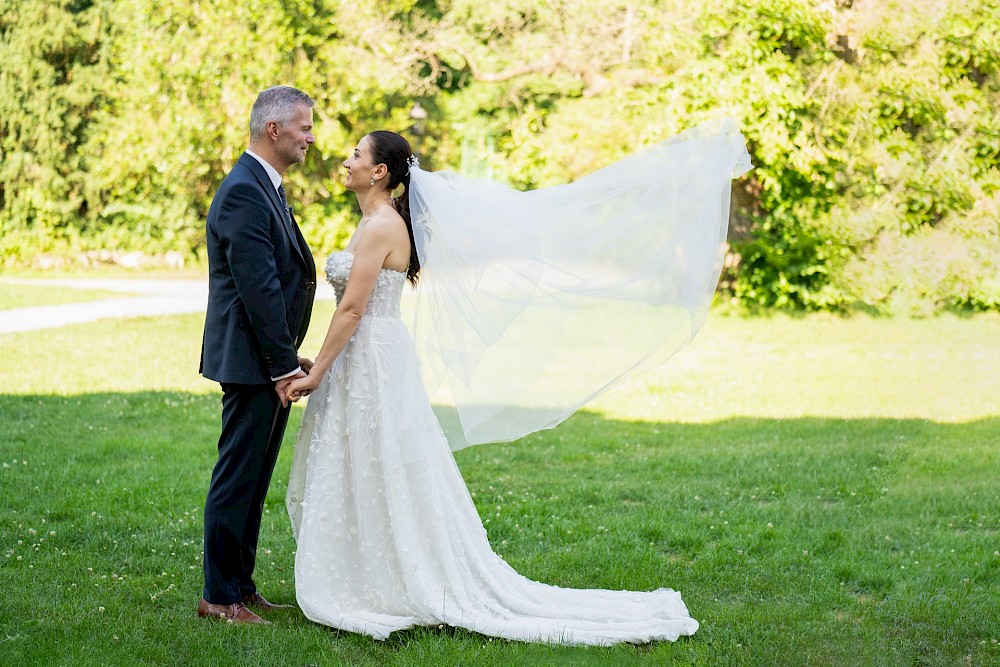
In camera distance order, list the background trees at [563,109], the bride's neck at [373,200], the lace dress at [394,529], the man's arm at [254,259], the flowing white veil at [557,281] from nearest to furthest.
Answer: the man's arm at [254,259], the lace dress at [394,529], the bride's neck at [373,200], the flowing white veil at [557,281], the background trees at [563,109]

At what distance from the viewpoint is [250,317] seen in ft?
14.9

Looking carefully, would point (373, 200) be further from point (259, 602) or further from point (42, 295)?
point (42, 295)

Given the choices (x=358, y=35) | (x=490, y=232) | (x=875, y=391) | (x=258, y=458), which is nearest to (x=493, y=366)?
(x=490, y=232)

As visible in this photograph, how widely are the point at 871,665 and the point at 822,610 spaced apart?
2.30 feet

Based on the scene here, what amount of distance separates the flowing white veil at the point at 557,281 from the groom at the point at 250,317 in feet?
2.09

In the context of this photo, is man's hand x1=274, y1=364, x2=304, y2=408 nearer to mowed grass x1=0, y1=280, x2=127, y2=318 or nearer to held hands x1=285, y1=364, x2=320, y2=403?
held hands x1=285, y1=364, x2=320, y2=403

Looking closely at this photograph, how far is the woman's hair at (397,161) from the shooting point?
15.7 ft

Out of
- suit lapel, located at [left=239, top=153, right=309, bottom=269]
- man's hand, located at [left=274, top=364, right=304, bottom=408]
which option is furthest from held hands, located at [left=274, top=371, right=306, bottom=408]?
suit lapel, located at [left=239, top=153, right=309, bottom=269]

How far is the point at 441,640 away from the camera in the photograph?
177 inches

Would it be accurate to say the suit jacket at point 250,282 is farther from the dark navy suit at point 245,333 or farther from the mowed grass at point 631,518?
the mowed grass at point 631,518

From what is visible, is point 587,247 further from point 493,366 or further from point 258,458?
point 258,458

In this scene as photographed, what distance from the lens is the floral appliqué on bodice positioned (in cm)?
483

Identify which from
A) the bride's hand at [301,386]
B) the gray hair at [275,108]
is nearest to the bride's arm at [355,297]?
the bride's hand at [301,386]

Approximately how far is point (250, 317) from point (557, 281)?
156cm
